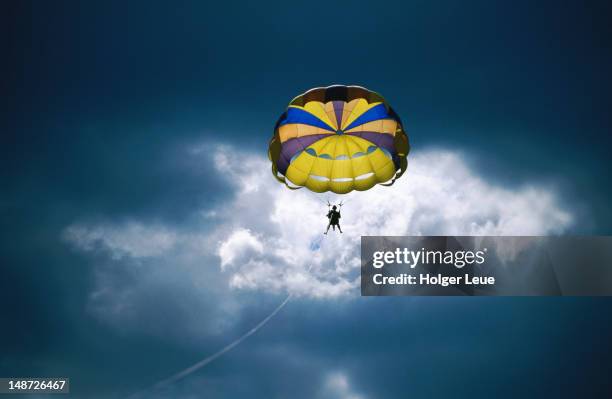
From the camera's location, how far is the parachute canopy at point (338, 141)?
18703 millimetres

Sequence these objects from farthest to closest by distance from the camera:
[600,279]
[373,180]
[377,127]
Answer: [600,279]
[373,180]
[377,127]

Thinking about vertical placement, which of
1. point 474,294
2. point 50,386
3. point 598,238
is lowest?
point 50,386

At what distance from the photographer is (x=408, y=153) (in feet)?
66.2

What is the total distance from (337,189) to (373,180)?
1.76 m

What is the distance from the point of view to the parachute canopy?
61.4ft

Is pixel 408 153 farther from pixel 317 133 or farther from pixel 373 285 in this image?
pixel 373 285

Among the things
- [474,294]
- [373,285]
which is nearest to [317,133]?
[373,285]

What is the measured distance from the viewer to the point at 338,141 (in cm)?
Result: 2091

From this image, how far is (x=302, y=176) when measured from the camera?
21.2m

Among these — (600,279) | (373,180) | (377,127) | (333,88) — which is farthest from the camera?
(600,279)

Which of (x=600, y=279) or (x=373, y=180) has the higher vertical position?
(x=373, y=180)

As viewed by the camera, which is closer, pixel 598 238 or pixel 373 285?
pixel 373 285

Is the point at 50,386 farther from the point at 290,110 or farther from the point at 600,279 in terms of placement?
the point at 600,279

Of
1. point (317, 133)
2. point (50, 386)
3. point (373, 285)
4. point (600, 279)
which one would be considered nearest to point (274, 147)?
point (317, 133)
